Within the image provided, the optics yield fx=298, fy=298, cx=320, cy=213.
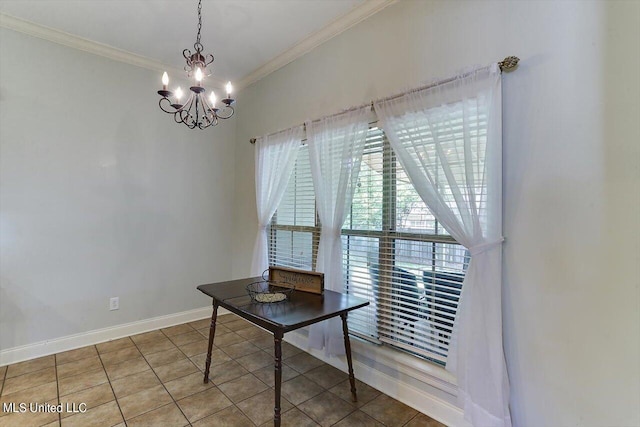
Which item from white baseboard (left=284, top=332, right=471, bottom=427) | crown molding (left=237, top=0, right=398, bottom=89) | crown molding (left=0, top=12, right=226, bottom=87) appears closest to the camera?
white baseboard (left=284, top=332, right=471, bottom=427)

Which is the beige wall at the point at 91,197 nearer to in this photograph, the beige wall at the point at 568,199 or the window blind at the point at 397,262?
the window blind at the point at 397,262

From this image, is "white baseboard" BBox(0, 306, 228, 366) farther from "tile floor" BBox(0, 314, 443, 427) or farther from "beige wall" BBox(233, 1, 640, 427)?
"beige wall" BBox(233, 1, 640, 427)

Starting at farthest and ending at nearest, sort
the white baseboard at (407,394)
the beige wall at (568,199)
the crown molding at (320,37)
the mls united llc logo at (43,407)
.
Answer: the crown molding at (320,37) → the mls united llc logo at (43,407) → the white baseboard at (407,394) → the beige wall at (568,199)

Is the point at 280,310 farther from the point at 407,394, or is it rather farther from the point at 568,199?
the point at 568,199

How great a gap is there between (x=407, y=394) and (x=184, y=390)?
1530 millimetres

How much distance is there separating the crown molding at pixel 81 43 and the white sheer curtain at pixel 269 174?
52.0 inches

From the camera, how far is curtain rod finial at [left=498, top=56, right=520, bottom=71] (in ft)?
4.99

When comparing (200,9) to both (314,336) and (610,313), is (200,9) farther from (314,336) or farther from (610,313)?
(610,313)

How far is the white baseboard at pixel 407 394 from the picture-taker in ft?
5.71

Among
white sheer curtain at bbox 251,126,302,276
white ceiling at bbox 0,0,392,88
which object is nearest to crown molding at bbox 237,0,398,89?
white ceiling at bbox 0,0,392,88

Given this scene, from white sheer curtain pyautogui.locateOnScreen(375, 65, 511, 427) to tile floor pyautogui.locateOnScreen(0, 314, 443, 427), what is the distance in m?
0.47

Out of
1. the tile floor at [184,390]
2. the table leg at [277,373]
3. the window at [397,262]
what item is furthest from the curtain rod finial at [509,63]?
the tile floor at [184,390]

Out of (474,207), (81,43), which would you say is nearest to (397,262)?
(474,207)

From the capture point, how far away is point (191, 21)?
242 cm
